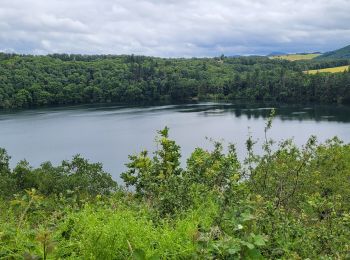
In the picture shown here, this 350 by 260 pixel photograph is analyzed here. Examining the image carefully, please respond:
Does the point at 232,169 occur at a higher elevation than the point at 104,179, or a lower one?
higher

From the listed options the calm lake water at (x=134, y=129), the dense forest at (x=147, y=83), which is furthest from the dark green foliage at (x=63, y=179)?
the dense forest at (x=147, y=83)

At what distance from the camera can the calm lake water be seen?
51.9m

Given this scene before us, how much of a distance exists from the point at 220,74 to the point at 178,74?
16.7 meters

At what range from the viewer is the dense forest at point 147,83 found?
106 metres

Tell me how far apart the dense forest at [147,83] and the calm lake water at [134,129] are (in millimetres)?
14387

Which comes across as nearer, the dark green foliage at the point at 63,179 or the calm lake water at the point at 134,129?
the dark green foliage at the point at 63,179

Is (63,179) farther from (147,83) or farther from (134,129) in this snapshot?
(147,83)

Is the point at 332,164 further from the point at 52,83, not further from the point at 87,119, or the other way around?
the point at 52,83

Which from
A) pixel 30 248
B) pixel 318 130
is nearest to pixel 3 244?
pixel 30 248

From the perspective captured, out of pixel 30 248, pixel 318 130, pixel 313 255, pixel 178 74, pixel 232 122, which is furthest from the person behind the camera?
pixel 178 74

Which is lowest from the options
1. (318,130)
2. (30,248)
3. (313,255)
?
(318,130)

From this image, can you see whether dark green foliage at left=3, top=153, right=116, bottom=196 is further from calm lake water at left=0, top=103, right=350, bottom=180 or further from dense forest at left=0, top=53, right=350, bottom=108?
dense forest at left=0, top=53, right=350, bottom=108

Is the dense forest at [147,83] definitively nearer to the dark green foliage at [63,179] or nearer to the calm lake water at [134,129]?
the calm lake water at [134,129]

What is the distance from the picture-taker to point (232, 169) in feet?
16.3
